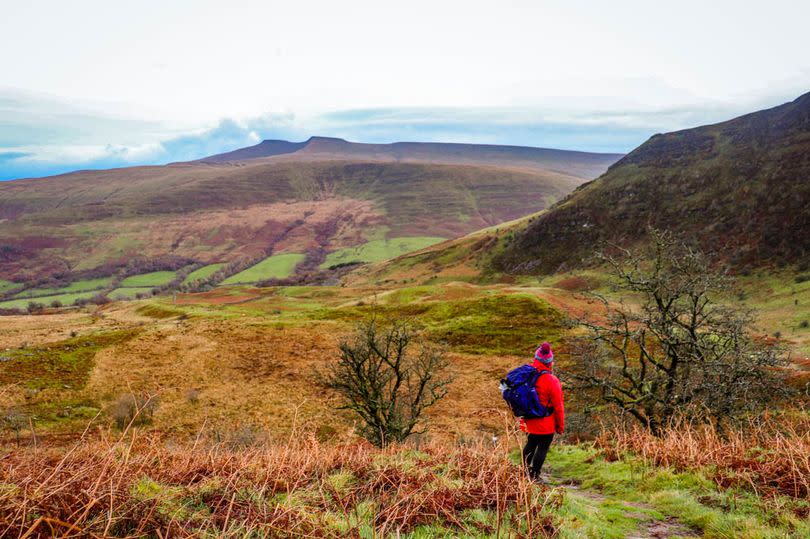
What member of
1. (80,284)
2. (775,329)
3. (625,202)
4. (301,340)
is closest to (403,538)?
(301,340)

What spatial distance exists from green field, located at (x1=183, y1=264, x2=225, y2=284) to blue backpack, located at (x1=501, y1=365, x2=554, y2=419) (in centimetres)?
17550

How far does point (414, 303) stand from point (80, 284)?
7074 inches

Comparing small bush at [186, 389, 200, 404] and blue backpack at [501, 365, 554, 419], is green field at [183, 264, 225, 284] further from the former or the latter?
blue backpack at [501, 365, 554, 419]

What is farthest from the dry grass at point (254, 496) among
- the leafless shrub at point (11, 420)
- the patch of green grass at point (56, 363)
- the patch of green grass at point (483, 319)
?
the patch of green grass at point (483, 319)

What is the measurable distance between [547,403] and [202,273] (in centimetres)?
19129

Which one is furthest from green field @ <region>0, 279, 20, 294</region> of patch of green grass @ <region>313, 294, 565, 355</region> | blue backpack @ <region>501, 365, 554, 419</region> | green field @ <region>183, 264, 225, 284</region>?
blue backpack @ <region>501, 365, 554, 419</region>

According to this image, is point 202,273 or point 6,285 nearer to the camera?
point 202,273

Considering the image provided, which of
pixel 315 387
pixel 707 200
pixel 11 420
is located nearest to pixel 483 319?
pixel 315 387

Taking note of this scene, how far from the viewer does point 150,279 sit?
6722 inches

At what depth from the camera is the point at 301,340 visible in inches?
1722

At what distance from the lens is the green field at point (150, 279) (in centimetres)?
16262

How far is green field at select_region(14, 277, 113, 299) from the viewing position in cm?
16125

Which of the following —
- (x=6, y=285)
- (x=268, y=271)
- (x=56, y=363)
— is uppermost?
(x=56, y=363)

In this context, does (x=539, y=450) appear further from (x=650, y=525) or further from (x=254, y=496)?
(x=254, y=496)
